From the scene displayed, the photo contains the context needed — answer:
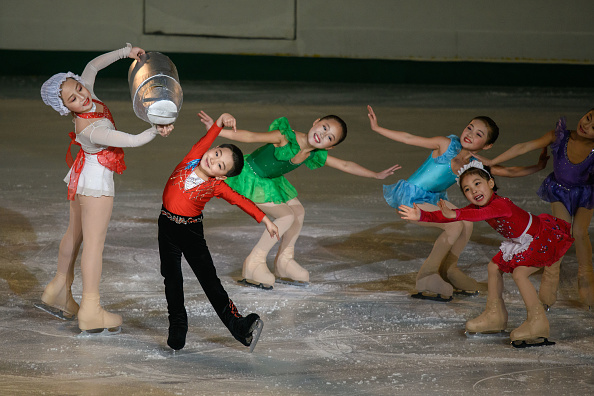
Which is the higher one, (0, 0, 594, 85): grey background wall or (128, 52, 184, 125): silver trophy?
(0, 0, 594, 85): grey background wall

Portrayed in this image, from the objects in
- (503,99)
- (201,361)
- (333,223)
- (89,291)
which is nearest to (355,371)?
(201,361)

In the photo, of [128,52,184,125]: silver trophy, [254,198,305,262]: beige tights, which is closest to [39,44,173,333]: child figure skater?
[128,52,184,125]: silver trophy

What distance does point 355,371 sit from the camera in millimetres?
3949

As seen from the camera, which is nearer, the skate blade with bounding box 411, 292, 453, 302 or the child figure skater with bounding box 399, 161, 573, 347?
the child figure skater with bounding box 399, 161, 573, 347

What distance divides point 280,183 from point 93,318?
1.68 m

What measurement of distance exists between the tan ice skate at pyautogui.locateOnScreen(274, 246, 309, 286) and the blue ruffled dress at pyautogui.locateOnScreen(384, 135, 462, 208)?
2.60ft

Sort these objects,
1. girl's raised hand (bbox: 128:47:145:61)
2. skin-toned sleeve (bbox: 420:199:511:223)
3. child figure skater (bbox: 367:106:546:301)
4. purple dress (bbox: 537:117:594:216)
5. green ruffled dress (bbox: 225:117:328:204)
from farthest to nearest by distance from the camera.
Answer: green ruffled dress (bbox: 225:117:328:204)
child figure skater (bbox: 367:106:546:301)
purple dress (bbox: 537:117:594:216)
girl's raised hand (bbox: 128:47:145:61)
skin-toned sleeve (bbox: 420:199:511:223)

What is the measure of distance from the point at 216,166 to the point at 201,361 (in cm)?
104

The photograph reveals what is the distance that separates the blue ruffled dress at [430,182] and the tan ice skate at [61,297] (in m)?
2.22

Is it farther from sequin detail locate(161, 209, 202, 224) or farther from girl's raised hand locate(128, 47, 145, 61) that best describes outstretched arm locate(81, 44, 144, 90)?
sequin detail locate(161, 209, 202, 224)

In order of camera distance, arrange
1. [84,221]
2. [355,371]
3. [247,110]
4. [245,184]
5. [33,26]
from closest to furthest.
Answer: [355,371] < [84,221] < [245,184] < [247,110] < [33,26]

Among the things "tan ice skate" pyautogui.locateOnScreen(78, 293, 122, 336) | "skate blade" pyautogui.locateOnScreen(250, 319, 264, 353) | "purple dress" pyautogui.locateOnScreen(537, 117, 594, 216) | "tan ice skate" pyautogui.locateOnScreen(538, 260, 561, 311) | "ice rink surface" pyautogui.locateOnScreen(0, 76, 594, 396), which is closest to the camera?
"ice rink surface" pyautogui.locateOnScreen(0, 76, 594, 396)

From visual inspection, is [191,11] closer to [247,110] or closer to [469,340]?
[247,110]

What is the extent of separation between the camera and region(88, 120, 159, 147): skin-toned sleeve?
3.91 meters
